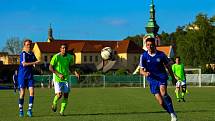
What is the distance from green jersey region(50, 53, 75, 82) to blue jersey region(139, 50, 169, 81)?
3.80m

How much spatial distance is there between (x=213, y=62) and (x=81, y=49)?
163 feet

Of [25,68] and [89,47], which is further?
[89,47]

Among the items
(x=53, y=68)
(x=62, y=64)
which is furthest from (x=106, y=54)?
(x=53, y=68)

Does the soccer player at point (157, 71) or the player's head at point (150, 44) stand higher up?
the player's head at point (150, 44)

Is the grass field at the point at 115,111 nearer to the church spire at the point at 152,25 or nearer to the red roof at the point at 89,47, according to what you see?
the church spire at the point at 152,25

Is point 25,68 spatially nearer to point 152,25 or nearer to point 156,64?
point 156,64

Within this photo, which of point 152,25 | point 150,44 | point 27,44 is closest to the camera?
point 150,44

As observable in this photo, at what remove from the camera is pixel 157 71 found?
11.9 meters

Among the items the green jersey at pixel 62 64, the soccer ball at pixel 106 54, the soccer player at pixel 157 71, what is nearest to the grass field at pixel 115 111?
the green jersey at pixel 62 64

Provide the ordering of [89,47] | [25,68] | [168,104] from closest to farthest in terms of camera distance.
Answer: [168,104]
[25,68]
[89,47]

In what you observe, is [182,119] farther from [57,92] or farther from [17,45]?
[17,45]

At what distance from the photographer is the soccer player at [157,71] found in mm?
11789

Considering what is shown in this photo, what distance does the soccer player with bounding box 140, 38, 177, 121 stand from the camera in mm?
11789

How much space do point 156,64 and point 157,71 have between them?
0.18m
